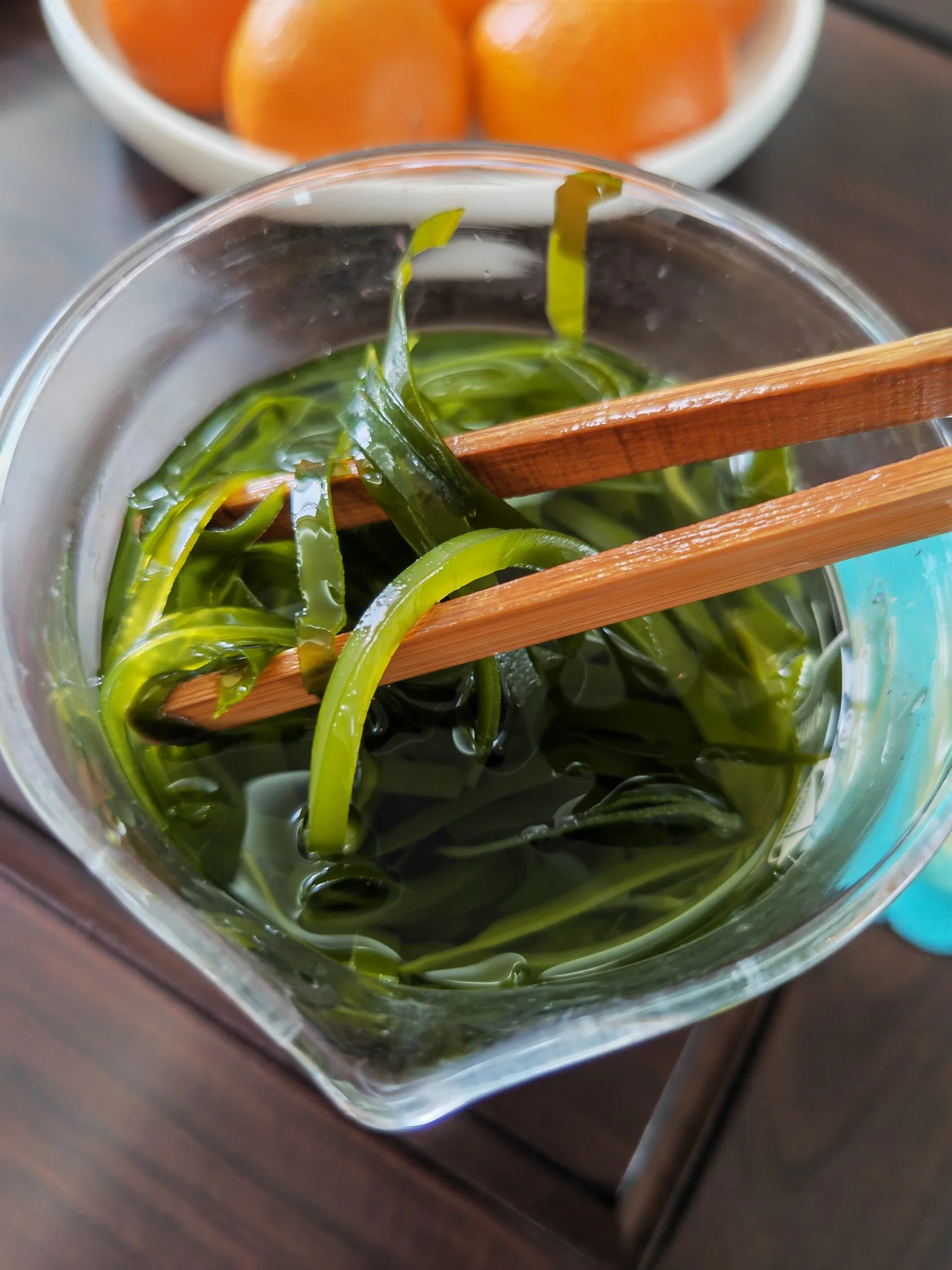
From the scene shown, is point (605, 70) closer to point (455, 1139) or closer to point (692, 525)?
point (692, 525)

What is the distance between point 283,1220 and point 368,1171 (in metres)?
0.05

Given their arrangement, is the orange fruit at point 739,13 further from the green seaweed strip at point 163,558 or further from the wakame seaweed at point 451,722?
the green seaweed strip at point 163,558

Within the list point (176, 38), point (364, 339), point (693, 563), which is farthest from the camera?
point (176, 38)

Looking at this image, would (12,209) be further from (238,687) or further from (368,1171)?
(368,1171)

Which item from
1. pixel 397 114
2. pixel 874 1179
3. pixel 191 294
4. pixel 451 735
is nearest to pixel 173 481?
Result: pixel 191 294

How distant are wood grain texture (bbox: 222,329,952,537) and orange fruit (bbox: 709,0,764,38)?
1.61 feet

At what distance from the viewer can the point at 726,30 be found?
79cm

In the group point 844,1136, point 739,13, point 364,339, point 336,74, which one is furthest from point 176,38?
point 844,1136

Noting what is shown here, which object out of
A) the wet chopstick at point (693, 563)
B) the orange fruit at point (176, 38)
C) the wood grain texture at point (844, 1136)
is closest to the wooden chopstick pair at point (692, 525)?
the wet chopstick at point (693, 563)

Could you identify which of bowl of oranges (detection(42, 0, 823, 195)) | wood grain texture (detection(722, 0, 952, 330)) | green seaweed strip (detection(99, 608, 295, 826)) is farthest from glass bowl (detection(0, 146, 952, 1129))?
wood grain texture (detection(722, 0, 952, 330))

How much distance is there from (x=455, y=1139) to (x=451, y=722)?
22 centimetres

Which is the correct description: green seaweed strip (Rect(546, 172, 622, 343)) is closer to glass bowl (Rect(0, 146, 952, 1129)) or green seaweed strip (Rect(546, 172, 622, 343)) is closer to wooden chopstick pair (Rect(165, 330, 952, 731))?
glass bowl (Rect(0, 146, 952, 1129))

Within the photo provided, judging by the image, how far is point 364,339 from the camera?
0.62m

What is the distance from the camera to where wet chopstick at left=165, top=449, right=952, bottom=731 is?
39 centimetres
